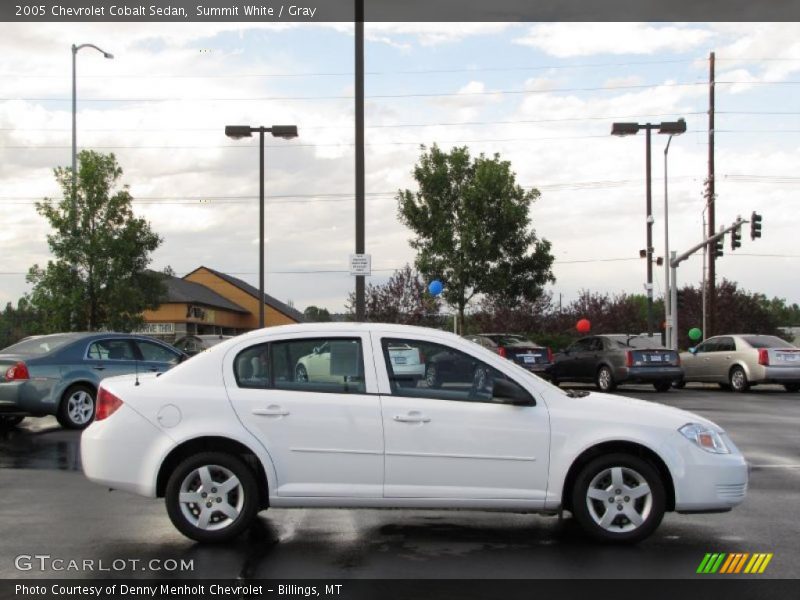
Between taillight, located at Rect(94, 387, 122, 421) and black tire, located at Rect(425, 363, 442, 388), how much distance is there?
7.35 feet

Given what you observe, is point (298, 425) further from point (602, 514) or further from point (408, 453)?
point (602, 514)

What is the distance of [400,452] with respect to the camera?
20.1 ft

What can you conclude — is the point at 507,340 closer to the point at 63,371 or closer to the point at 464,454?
the point at 63,371

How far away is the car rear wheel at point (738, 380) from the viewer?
2247 centimetres

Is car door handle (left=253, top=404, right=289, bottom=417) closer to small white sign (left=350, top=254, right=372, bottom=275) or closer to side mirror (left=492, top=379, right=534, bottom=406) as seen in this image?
side mirror (left=492, top=379, right=534, bottom=406)

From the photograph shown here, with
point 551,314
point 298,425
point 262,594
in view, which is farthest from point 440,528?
point 551,314

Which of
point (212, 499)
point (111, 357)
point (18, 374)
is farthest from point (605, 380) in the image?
point (212, 499)

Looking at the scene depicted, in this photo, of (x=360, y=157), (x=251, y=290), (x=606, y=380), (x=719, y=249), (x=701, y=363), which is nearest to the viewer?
(x=360, y=157)

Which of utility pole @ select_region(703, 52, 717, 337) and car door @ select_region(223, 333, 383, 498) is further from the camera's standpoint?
utility pole @ select_region(703, 52, 717, 337)

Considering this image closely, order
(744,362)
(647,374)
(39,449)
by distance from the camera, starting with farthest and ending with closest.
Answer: (744,362) → (647,374) → (39,449)

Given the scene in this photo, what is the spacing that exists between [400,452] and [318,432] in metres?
0.60

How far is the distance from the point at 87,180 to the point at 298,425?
72.9 ft

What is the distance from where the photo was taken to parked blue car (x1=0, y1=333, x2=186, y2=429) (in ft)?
40.7

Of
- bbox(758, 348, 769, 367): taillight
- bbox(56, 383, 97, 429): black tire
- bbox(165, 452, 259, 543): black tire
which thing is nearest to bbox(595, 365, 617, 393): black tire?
bbox(758, 348, 769, 367): taillight
